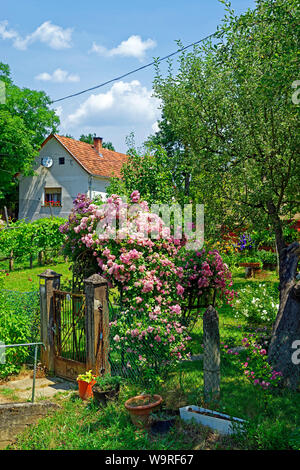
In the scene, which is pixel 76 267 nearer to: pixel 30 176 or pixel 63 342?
pixel 63 342

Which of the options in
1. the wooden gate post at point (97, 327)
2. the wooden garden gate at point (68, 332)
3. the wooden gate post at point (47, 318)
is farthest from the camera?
the wooden gate post at point (47, 318)

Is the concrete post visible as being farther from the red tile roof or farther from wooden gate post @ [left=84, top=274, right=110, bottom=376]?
the red tile roof

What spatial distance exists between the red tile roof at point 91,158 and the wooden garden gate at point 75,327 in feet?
61.7

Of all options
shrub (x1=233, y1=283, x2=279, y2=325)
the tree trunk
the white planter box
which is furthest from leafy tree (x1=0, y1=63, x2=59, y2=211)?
the white planter box

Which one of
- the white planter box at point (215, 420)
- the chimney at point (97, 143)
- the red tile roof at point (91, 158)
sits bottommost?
the white planter box at point (215, 420)

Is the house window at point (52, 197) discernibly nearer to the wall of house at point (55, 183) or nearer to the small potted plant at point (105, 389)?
the wall of house at point (55, 183)

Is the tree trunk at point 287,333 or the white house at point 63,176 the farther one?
the white house at point 63,176

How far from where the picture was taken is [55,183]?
28.3 metres

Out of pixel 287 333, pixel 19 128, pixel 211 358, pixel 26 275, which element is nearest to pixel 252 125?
pixel 287 333

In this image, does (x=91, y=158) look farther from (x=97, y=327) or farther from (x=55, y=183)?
(x=97, y=327)

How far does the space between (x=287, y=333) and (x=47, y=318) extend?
4.32 metres

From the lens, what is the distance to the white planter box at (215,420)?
4.95 metres

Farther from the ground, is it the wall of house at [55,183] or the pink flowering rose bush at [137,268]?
the wall of house at [55,183]

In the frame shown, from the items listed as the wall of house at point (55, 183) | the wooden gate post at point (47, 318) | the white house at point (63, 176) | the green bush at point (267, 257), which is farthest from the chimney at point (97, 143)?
the wooden gate post at point (47, 318)
